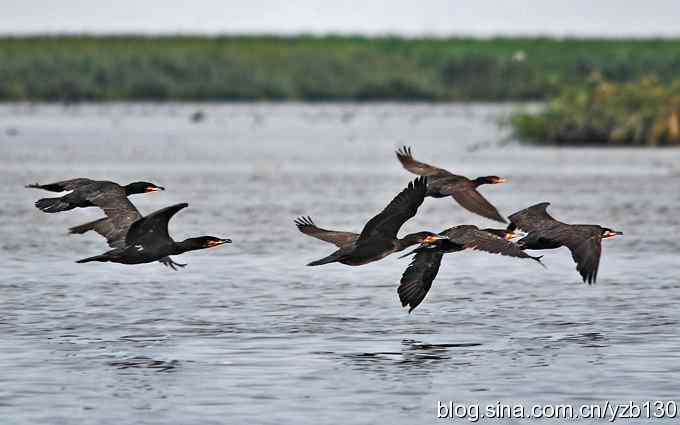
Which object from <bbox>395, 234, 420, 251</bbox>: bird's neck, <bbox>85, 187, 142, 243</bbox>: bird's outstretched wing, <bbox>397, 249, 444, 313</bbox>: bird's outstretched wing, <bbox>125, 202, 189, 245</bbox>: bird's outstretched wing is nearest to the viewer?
<bbox>125, 202, 189, 245</bbox>: bird's outstretched wing

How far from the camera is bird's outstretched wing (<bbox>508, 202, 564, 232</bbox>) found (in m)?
15.9

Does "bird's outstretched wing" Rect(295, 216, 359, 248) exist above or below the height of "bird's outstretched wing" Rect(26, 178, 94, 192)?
below

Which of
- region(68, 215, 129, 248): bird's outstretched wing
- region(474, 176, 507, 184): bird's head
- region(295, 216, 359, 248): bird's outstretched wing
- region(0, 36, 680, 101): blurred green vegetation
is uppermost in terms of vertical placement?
region(474, 176, 507, 184): bird's head

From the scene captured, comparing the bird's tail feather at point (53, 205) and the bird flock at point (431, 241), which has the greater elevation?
the bird's tail feather at point (53, 205)

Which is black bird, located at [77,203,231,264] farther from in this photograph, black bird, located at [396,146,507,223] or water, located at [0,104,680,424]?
black bird, located at [396,146,507,223]

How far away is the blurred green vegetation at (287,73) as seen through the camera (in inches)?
3676

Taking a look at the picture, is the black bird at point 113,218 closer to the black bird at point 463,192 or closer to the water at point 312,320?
the water at point 312,320

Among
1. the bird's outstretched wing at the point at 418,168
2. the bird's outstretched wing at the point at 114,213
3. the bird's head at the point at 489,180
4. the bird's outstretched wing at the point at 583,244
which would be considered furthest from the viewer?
the bird's outstretched wing at the point at 418,168

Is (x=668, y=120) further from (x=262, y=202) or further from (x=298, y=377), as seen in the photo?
(x=298, y=377)

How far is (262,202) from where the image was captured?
99.1 ft

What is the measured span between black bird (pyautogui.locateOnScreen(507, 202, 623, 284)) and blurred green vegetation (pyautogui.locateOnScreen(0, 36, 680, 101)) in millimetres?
73639

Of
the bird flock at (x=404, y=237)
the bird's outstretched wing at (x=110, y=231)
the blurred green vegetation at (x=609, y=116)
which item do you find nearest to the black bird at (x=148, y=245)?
the bird flock at (x=404, y=237)

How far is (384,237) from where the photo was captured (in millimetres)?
14891

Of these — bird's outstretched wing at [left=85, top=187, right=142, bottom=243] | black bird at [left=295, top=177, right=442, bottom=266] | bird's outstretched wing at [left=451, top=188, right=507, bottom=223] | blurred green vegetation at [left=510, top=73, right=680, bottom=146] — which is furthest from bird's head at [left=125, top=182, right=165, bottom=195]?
blurred green vegetation at [left=510, top=73, right=680, bottom=146]
